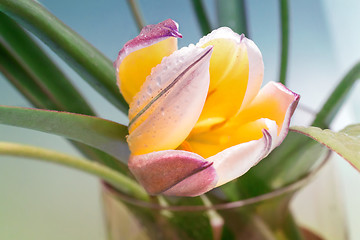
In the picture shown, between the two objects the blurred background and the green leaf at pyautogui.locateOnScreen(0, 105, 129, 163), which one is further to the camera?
the blurred background

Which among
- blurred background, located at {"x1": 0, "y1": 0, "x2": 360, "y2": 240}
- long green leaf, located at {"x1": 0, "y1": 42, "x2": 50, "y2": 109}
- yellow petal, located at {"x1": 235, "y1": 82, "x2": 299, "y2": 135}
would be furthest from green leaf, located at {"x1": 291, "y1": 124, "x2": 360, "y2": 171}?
blurred background, located at {"x1": 0, "y1": 0, "x2": 360, "y2": 240}

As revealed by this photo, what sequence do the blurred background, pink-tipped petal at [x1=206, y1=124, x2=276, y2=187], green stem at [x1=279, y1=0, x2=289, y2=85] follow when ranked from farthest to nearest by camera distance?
the blurred background < green stem at [x1=279, y1=0, x2=289, y2=85] < pink-tipped petal at [x1=206, y1=124, x2=276, y2=187]

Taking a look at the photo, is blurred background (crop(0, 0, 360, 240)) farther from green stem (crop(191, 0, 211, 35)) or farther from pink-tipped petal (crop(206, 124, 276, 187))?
pink-tipped petal (crop(206, 124, 276, 187))

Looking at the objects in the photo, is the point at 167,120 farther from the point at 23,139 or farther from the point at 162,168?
the point at 23,139

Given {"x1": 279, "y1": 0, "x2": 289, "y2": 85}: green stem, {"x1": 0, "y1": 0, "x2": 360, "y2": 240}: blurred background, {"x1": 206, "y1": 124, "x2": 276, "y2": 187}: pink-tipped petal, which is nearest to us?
{"x1": 206, "y1": 124, "x2": 276, "y2": 187}: pink-tipped petal

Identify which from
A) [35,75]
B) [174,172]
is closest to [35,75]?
[35,75]
